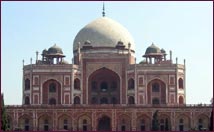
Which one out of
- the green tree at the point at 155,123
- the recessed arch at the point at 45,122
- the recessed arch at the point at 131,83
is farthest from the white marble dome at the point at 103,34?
the green tree at the point at 155,123

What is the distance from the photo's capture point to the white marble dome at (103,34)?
130 ft

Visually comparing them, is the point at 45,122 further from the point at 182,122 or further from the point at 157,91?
the point at 182,122

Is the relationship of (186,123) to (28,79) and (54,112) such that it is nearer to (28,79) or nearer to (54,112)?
(54,112)

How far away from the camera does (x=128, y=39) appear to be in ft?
134

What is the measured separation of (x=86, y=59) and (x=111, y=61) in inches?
72.0

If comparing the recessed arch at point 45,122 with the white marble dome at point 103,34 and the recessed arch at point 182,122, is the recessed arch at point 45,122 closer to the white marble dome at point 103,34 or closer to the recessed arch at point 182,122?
the white marble dome at point 103,34

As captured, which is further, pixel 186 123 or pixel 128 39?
pixel 128 39

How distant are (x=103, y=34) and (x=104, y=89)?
168 inches

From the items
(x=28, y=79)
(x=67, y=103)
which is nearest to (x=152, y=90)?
(x=67, y=103)

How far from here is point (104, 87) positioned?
39.0 meters

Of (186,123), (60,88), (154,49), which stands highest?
(154,49)

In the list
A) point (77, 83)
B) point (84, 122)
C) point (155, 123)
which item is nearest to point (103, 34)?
point (77, 83)

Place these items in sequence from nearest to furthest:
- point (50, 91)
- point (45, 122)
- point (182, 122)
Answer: point (182, 122)
point (45, 122)
point (50, 91)

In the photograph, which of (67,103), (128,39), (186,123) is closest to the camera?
(186,123)
